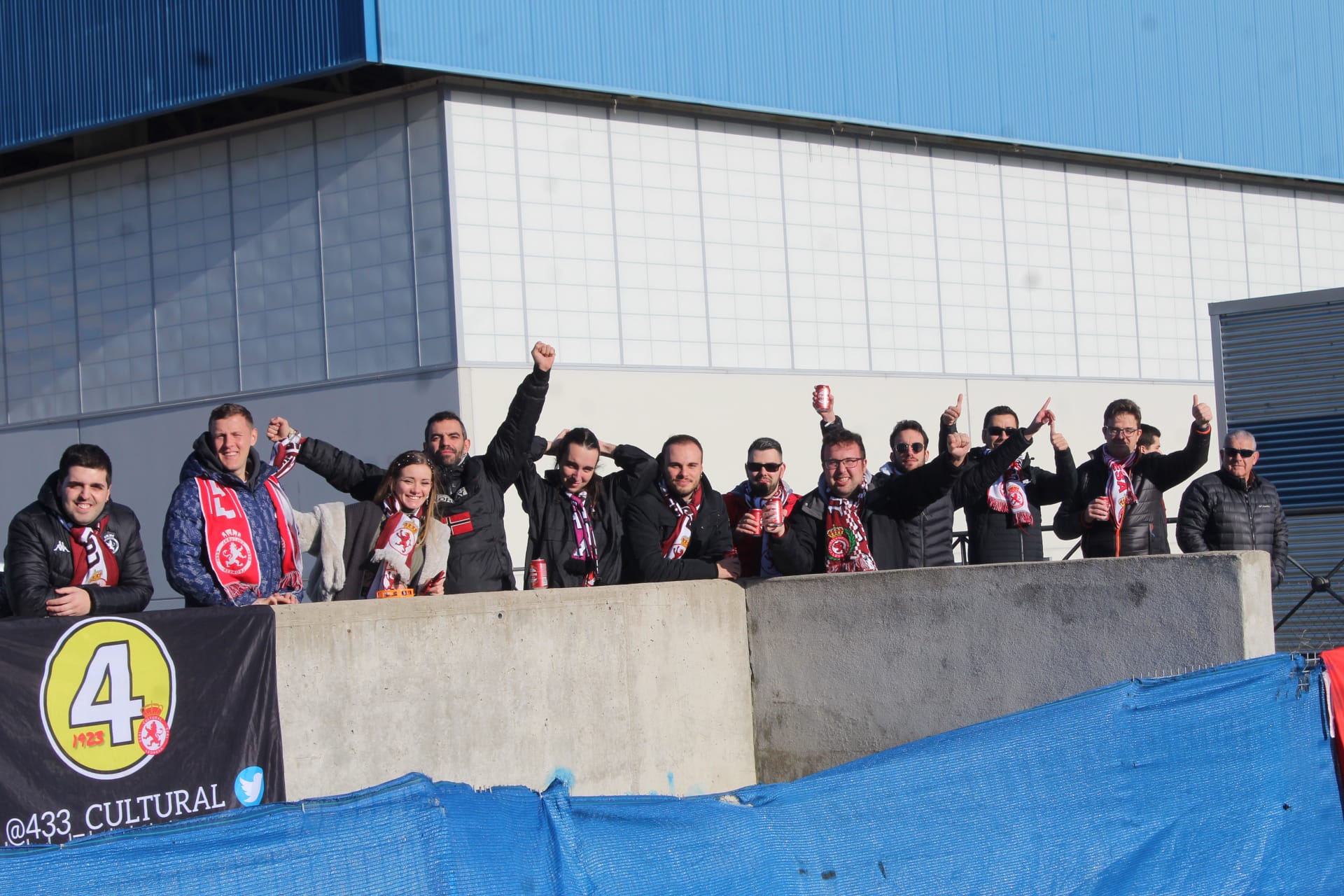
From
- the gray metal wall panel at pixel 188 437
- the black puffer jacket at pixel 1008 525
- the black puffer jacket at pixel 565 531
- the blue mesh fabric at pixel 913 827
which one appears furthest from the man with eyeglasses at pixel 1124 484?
the gray metal wall panel at pixel 188 437

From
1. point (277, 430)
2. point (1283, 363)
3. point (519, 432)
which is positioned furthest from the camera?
point (1283, 363)

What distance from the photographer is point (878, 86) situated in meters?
17.8

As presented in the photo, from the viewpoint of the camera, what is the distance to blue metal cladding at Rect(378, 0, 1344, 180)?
15211mm

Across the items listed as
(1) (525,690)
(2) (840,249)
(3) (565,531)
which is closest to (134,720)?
(1) (525,690)

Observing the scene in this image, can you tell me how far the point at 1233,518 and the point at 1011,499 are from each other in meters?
1.46

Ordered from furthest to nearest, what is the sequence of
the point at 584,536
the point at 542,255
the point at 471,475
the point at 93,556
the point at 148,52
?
the point at 148,52 → the point at 542,255 → the point at 584,536 → the point at 471,475 → the point at 93,556

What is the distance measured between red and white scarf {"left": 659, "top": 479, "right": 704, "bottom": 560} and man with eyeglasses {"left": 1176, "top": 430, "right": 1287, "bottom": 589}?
3.23m

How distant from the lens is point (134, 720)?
5.70m

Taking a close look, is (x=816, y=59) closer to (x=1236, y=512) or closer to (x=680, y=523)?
(x=1236, y=512)

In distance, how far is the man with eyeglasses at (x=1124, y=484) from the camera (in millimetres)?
9055

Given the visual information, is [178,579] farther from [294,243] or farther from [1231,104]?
[1231,104]

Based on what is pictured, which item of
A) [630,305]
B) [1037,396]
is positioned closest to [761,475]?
[630,305]

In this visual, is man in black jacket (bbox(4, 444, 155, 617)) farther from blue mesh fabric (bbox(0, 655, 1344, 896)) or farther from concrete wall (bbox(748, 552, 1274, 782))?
concrete wall (bbox(748, 552, 1274, 782))

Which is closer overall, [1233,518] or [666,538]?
[666,538]
